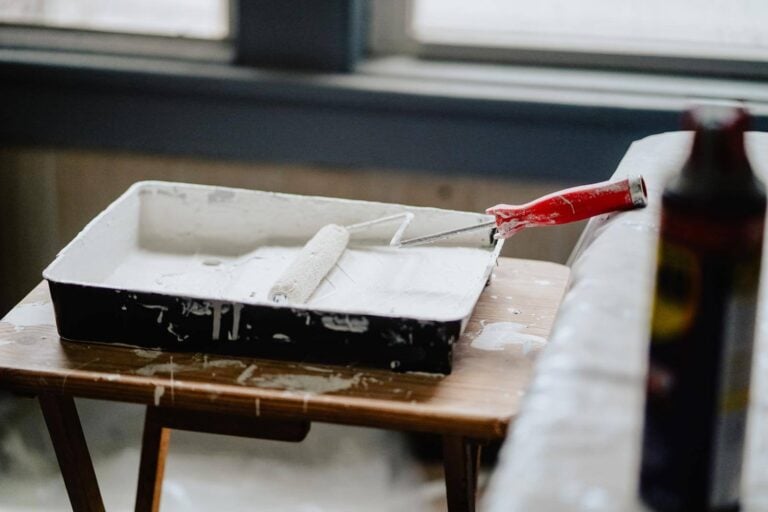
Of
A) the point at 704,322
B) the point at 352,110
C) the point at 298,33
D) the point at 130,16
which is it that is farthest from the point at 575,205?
the point at 130,16

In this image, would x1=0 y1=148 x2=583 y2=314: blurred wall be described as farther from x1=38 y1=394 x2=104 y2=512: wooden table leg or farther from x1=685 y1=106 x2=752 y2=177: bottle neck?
x1=685 y1=106 x2=752 y2=177: bottle neck

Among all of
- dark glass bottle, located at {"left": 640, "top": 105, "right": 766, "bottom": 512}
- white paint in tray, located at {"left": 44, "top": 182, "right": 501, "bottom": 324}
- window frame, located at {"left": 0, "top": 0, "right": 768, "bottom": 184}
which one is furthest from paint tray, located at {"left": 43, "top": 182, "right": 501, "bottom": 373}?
window frame, located at {"left": 0, "top": 0, "right": 768, "bottom": 184}

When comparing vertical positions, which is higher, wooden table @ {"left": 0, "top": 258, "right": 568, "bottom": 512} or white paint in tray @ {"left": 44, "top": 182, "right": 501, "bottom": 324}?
white paint in tray @ {"left": 44, "top": 182, "right": 501, "bottom": 324}

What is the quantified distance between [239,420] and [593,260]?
41 cm

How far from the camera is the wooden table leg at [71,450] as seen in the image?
1138 millimetres

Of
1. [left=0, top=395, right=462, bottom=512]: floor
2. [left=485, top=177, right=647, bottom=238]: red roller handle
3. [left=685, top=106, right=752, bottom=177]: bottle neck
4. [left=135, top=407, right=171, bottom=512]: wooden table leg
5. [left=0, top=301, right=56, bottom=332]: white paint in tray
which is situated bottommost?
[left=0, top=395, right=462, bottom=512]: floor

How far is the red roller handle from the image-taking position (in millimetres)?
1092

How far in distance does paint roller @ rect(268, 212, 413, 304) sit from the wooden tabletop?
0.25 ft

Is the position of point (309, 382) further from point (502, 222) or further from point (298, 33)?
point (298, 33)

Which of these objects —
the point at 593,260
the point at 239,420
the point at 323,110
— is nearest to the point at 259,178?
the point at 323,110

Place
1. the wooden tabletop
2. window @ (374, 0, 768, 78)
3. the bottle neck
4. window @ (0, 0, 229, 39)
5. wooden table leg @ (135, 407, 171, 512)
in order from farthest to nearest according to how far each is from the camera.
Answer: window @ (0, 0, 229, 39)
window @ (374, 0, 768, 78)
wooden table leg @ (135, 407, 171, 512)
the wooden tabletop
the bottle neck

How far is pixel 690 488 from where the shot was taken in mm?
587

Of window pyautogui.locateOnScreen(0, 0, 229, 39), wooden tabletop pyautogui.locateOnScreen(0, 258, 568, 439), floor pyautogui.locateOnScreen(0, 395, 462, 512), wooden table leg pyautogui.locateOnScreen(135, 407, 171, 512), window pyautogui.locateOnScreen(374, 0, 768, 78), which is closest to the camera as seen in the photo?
wooden tabletop pyautogui.locateOnScreen(0, 258, 568, 439)

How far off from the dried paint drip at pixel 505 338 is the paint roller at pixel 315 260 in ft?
0.53
